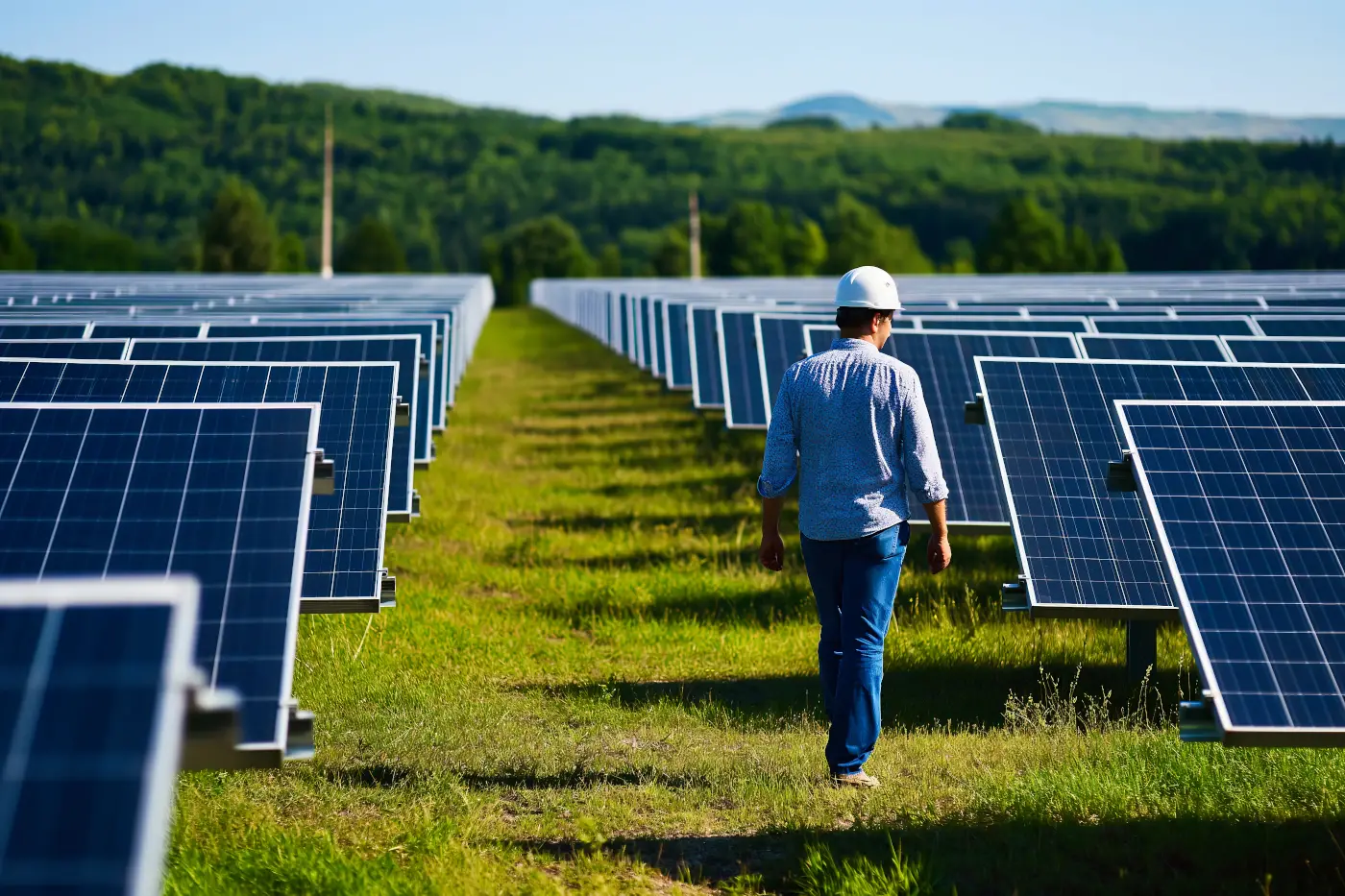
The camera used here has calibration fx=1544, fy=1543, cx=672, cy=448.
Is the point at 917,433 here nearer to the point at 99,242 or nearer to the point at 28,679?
the point at 28,679

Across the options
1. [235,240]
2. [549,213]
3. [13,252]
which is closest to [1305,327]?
[13,252]

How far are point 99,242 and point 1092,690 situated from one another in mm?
103142

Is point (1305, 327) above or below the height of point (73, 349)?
above

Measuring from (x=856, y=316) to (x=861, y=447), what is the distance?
524 millimetres

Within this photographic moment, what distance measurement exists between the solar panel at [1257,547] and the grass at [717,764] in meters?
0.64

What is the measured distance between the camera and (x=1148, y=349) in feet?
34.1

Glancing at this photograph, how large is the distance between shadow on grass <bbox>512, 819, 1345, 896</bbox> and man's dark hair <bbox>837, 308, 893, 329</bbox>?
195cm

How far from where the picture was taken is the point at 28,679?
3309 millimetres

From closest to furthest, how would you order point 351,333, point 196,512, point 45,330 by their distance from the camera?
point 196,512 → point 45,330 → point 351,333

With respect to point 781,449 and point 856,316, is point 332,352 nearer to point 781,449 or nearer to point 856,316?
point 781,449

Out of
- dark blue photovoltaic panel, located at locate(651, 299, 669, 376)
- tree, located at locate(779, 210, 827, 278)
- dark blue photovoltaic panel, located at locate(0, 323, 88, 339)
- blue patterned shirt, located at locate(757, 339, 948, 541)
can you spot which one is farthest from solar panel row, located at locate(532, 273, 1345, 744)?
tree, located at locate(779, 210, 827, 278)

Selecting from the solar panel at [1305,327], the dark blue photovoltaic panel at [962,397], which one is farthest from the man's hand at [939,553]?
the solar panel at [1305,327]

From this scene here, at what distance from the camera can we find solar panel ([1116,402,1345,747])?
4.91m

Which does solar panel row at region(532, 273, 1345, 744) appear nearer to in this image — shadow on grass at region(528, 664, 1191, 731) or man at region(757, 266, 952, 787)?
shadow on grass at region(528, 664, 1191, 731)
